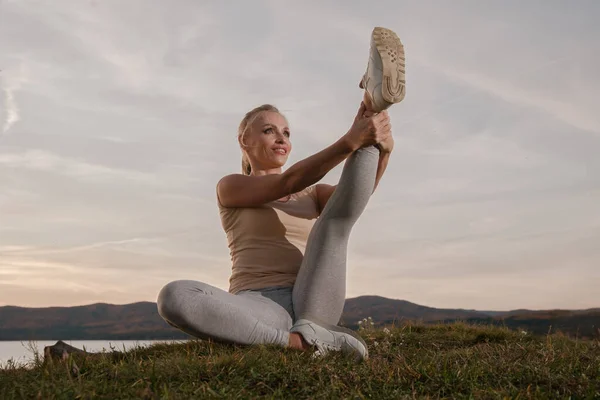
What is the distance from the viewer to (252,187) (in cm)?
531

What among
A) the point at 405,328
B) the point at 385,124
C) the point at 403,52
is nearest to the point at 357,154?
the point at 385,124

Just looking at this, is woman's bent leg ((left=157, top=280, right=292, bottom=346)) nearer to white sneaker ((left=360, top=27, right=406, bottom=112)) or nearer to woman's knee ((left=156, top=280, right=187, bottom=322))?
woman's knee ((left=156, top=280, right=187, bottom=322))

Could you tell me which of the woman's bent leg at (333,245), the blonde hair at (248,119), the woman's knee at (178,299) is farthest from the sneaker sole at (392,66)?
the woman's knee at (178,299)

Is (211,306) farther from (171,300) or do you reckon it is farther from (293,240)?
(293,240)

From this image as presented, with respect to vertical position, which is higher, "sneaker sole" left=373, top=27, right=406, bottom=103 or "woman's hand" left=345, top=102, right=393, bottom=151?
"sneaker sole" left=373, top=27, right=406, bottom=103

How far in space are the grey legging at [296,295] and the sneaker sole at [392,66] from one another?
43 centimetres

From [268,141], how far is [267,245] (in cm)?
95

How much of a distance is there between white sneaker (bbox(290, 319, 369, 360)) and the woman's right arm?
1051mm

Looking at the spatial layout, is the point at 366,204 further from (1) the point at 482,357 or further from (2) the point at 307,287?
(1) the point at 482,357

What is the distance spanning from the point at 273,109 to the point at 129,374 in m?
3.10

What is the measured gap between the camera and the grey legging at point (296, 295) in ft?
15.6

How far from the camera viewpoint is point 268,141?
18.9ft

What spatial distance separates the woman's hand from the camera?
189 inches

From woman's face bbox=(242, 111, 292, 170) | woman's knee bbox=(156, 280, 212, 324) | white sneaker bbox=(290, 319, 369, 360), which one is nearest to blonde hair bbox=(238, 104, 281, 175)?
woman's face bbox=(242, 111, 292, 170)
